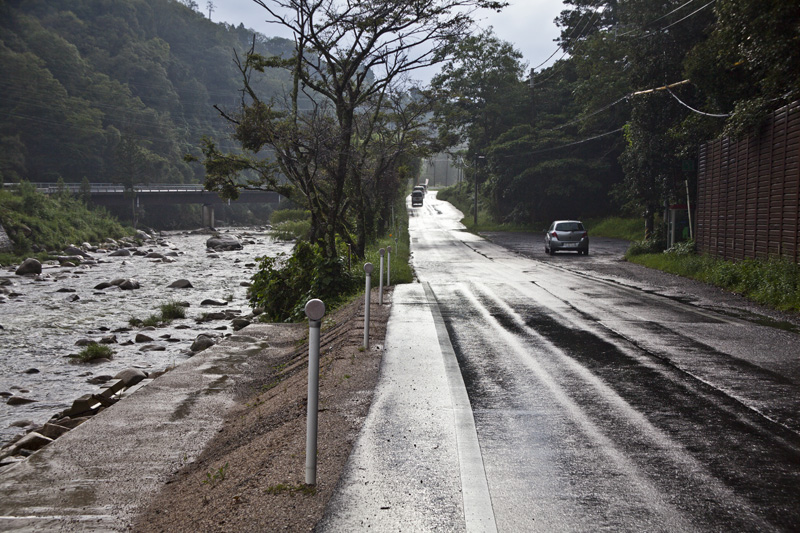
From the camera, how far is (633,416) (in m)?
6.28

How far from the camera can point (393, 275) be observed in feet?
66.2

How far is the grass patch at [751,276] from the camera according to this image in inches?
544

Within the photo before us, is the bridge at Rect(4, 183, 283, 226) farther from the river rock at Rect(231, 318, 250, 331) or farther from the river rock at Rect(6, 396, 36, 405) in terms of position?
the river rock at Rect(6, 396, 36, 405)

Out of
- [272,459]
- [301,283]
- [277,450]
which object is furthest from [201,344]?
[272,459]

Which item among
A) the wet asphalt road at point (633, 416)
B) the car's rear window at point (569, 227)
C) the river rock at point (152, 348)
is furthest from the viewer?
the car's rear window at point (569, 227)

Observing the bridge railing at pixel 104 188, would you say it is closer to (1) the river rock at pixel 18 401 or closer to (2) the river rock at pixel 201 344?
(2) the river rock at pixel 201 344

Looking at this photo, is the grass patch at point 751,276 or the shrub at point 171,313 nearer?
the grass patch at point 751,276

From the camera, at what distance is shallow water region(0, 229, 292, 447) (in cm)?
1172

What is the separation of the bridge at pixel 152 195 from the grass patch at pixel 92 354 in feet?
169

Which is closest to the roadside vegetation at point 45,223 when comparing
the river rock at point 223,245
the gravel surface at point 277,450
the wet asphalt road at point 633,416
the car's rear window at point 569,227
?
the river rock at point 223,245

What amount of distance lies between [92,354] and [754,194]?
52.8 ft

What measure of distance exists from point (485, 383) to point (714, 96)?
17.6 meters

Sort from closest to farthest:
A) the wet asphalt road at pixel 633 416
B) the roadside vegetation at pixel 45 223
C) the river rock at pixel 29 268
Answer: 1. the wet asphalt road at pixel 633 416
2. the river rock at pixel 29 268
3. the roadside vegetation at pixel 45 223

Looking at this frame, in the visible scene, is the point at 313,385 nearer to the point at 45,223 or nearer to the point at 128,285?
the point at 128,285
